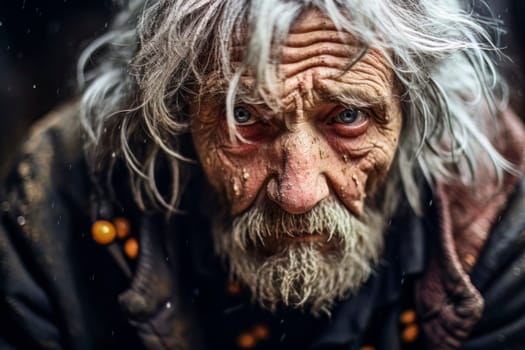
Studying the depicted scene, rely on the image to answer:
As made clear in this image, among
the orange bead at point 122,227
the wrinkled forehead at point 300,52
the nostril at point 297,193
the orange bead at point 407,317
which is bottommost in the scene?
the orange bead at point 407,317

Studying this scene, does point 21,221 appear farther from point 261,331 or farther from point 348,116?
point 348,116

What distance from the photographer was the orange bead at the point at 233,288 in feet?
6.61

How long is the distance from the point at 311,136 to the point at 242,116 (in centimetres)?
17

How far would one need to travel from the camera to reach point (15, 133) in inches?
142

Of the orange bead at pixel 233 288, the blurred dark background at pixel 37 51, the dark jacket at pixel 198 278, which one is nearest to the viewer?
the dark jacket at pixel 198 278

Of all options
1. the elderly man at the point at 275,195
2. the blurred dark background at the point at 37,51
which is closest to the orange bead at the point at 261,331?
the elderly man at the point at 275,195

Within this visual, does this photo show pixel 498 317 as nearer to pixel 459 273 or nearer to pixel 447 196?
pixel 459 273

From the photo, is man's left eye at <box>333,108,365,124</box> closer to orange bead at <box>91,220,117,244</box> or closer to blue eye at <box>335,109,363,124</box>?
blue eye at <box>335,109,363,124</box>

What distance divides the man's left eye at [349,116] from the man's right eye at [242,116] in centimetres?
20

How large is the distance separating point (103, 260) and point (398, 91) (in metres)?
0.91

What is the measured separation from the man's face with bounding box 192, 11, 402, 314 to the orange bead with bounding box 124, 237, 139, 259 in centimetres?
28

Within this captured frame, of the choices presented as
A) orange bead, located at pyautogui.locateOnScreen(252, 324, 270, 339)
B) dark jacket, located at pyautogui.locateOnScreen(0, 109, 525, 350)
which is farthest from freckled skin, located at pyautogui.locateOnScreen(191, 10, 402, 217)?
orange bead, located at pyautogui.locateOnScreen(252, 324, 270, 339)

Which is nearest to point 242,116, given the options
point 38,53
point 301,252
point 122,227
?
point 301,252

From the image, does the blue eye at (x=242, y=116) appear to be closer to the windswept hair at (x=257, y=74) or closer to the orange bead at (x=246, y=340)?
the windswept hair at (x=257, y=74)
